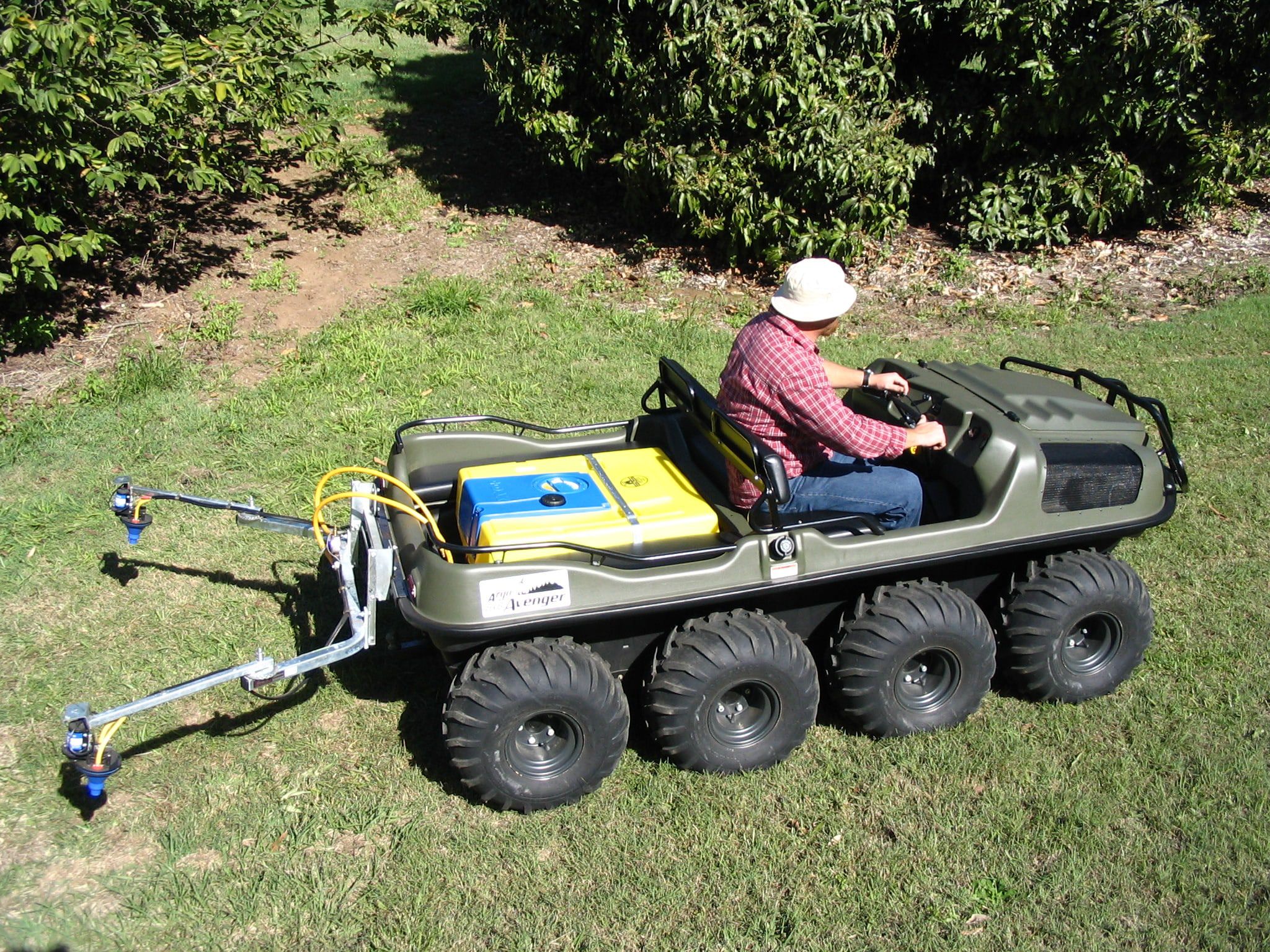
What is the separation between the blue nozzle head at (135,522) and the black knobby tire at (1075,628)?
3.53 m

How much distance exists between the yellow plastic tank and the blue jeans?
38 cm

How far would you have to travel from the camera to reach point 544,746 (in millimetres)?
4043

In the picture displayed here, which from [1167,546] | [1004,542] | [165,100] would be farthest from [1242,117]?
[165,100]

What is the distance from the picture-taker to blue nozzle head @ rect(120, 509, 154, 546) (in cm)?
436

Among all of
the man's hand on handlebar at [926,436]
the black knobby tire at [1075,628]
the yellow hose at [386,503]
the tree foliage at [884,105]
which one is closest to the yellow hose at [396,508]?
the yellow hose at [386,503]

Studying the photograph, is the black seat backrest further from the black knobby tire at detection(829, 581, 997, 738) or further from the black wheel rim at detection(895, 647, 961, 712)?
Answer: the black wheel rim at detection(895, 647, 961, 712)

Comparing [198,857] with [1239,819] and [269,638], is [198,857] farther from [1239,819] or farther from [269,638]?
[1239,819]

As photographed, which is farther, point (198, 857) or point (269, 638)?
point (269, 638)

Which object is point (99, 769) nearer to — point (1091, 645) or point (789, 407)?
point (789, 407)

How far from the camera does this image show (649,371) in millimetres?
7566

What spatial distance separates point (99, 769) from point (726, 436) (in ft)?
8.40

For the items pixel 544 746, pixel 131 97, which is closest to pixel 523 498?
pixel 544 746

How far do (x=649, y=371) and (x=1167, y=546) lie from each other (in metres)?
3.45

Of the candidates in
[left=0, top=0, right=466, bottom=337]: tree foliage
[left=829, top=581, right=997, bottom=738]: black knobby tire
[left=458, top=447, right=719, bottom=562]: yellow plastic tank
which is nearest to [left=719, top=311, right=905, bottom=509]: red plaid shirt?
[left=458, top=447, right=719, bottom=562]: yellow plastic tank
